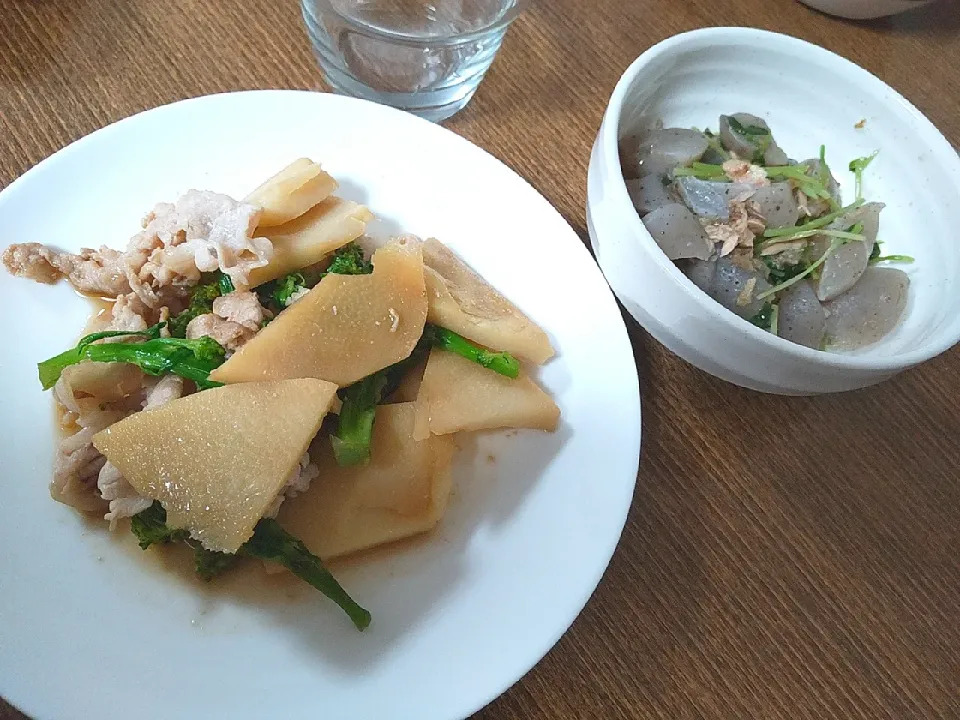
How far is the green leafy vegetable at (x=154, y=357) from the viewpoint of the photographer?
3.30 feet

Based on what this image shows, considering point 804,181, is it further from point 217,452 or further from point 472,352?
point 217,452

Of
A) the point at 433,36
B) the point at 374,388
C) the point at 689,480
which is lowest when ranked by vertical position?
the point at 689,480

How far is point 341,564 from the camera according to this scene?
1.01 metres

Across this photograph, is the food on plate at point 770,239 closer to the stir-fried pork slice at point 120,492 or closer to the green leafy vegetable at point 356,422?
the green leafy vegetable at point 356,422

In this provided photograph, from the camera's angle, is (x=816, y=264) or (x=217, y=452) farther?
(x=816, y=264)

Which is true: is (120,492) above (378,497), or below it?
above

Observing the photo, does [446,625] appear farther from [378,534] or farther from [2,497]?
[2,497]

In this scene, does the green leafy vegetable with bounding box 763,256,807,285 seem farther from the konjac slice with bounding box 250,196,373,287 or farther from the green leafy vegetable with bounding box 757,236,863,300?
the konjac slice with bounding box 250,196,373,287

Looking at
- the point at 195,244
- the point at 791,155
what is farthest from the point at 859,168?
the point at 195,244

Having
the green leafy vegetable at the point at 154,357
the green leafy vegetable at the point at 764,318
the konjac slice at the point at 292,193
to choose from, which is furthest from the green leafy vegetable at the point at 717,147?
the green leafy vegetable at the point at 154,357

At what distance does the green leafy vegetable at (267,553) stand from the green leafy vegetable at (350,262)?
0.38 meters

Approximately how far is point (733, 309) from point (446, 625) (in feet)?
2.12

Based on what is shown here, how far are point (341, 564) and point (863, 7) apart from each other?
5.52 feet

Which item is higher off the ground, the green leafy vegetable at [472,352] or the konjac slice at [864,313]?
the green leafy vegetable at [472,352]
